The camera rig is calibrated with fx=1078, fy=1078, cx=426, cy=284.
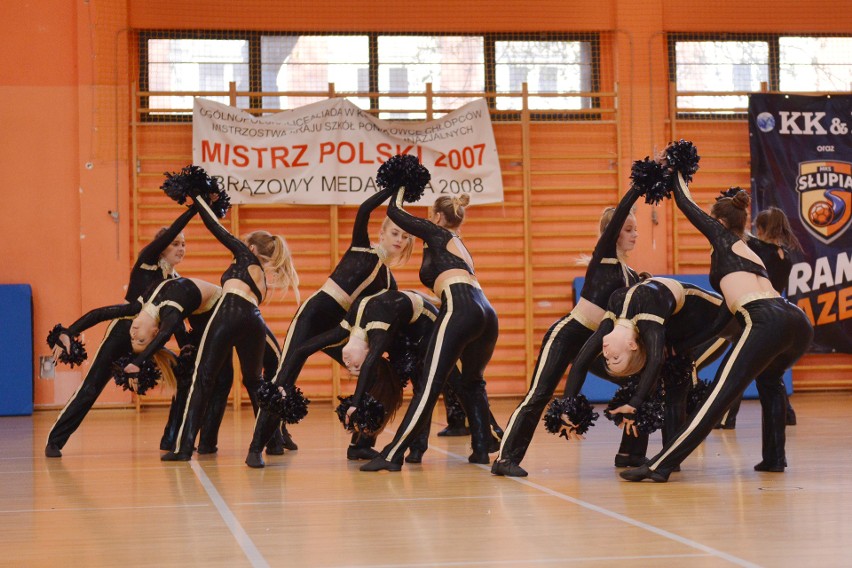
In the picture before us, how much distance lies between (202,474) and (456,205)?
1.96 m

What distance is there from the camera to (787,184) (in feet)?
35.9

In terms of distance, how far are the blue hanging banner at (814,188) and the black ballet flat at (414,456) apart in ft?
Answer: 20.6

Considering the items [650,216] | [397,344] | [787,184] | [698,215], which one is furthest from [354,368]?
[787,184]

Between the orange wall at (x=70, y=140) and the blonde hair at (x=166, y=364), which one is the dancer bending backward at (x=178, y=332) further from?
the orange wall at (x=70, y=140)

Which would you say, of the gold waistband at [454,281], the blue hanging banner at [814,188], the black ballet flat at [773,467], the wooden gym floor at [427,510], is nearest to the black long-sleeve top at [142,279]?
the wooden gym floor at [427,510]

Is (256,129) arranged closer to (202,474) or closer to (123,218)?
(123,218)

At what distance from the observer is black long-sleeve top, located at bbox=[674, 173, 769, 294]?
4938mm

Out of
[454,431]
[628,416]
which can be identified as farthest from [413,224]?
[454,431]

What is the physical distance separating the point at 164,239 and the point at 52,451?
4.74 ft

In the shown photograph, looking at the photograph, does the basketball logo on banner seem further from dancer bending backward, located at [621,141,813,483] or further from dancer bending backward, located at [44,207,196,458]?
dancer bending backward, located at [44,207,196,458]

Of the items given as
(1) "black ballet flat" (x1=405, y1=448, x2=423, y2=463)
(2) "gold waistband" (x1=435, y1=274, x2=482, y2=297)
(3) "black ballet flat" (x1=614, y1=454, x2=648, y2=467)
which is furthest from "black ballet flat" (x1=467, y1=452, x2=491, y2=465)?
(2) "gold waistband" (x1=435, y1=274, x2=482, y2=297)

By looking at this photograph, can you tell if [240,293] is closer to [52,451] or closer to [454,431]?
[52,451]

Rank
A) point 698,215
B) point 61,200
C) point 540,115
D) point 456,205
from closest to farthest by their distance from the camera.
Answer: point 698,215 < point 456,205 < point 61,200 < point 540,115

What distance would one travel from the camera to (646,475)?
16.1ft
